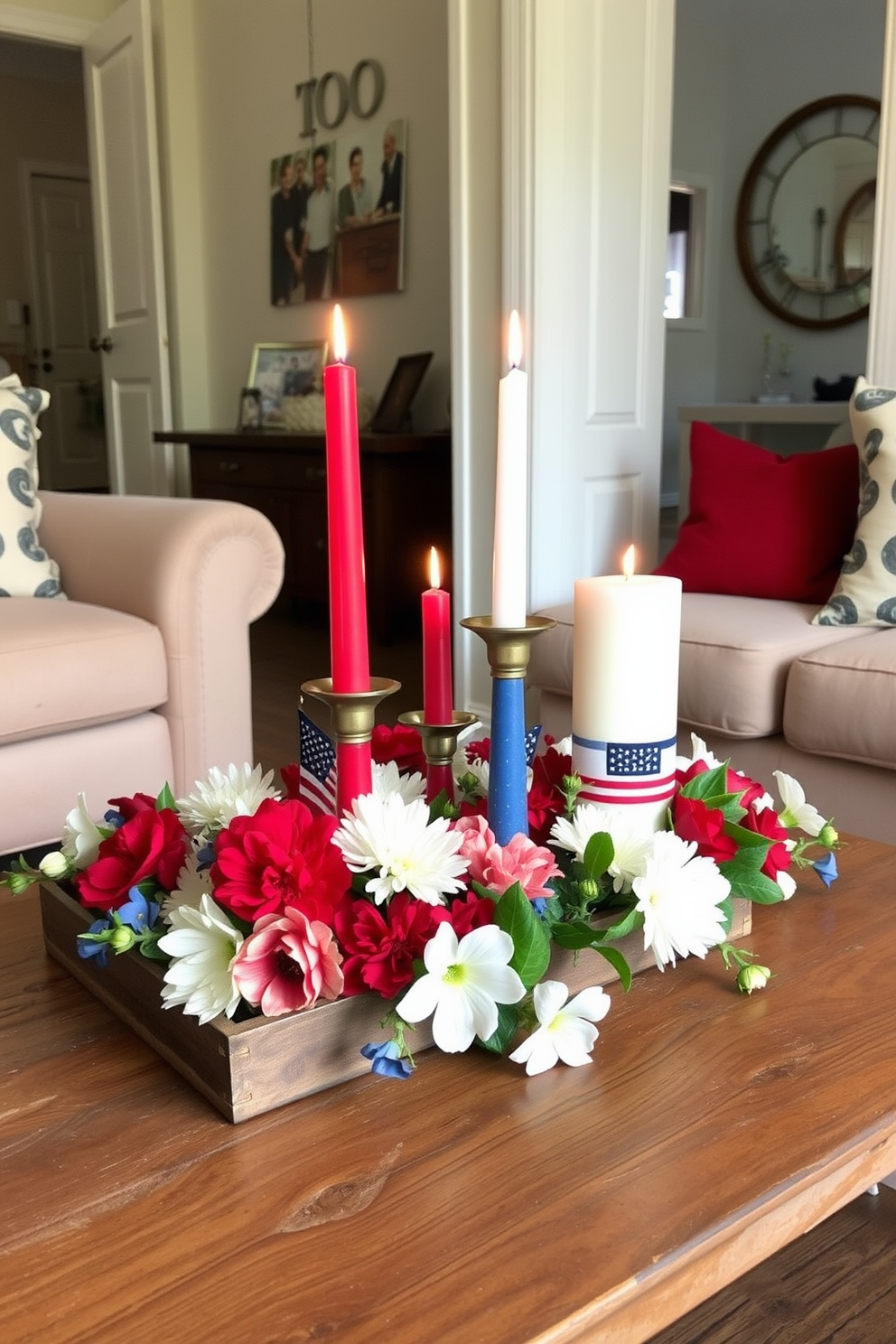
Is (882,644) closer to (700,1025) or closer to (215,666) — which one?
(215,666)

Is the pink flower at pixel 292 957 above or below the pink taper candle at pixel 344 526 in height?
below

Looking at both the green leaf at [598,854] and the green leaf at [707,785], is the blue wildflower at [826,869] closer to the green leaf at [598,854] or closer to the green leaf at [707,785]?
the green leaf at [707,785]

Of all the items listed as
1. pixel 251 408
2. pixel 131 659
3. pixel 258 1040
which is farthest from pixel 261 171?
pixel 258 1040

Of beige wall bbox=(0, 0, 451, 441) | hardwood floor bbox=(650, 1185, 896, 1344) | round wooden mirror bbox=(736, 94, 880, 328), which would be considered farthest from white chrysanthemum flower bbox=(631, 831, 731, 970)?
round wooden mirror bbox=(736, 94, 880, 328)

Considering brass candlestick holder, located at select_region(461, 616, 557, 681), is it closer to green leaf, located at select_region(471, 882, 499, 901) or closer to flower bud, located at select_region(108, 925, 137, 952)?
green leaf, located at select_region(471, 882, 499, 901)

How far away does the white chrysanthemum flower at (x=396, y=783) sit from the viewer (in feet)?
2.72

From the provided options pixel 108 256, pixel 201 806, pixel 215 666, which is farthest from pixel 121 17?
pixel 201 806

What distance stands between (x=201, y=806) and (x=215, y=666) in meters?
1.26

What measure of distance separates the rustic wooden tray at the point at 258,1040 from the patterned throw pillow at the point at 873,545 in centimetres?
145

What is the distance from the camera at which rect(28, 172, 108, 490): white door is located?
7.91 meters

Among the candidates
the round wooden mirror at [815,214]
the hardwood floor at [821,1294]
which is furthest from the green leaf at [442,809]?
the round wooden mirror at [815,214]

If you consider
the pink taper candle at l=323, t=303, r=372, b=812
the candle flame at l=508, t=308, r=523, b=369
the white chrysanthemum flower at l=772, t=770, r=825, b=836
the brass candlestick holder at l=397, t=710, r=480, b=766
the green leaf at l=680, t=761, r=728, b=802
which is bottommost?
the white chrysanthemum flower at l=772, t=770, r=825, b=836

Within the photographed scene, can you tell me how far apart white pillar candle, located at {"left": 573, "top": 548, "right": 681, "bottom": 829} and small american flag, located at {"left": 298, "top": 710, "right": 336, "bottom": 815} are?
0.56 ft

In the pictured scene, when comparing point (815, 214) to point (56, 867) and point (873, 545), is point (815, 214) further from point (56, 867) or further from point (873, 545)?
point (56, 867)
